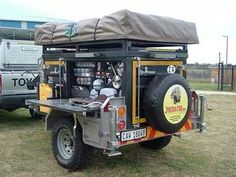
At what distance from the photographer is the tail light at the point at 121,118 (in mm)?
5180

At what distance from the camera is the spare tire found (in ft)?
17.4

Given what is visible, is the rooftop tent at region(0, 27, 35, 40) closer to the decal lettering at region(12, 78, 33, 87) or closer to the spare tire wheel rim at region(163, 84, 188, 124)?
the decal lettering at region(12, 78, 33, 87)

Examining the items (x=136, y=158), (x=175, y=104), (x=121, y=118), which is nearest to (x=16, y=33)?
(x=136, y=158)

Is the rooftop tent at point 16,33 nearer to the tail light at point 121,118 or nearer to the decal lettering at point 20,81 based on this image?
the decal lettering at point 20,81

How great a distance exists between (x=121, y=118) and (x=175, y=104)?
0.85 metres

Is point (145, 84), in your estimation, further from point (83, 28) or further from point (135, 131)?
point (83, 28)

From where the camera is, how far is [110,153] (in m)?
5.04

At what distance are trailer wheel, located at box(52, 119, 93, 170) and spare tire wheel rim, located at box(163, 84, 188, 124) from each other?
4.03 ft

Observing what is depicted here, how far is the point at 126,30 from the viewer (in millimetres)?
5316

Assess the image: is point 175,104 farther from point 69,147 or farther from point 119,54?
point 69,147

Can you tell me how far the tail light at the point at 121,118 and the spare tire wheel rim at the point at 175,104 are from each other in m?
0.58

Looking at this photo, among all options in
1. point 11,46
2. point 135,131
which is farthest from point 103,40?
point 11,46

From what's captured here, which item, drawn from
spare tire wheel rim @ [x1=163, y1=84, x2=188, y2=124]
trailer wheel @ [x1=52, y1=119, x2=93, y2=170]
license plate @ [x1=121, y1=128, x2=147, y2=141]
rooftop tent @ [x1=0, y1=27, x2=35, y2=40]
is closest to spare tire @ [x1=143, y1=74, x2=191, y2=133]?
spare tire wheel rim @ [x1=163, y1=84, x2=188, y2=124]

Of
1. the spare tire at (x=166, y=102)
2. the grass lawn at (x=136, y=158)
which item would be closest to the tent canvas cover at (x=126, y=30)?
the spare tire at (x=166, y=102)
